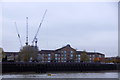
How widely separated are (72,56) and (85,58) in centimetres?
1939

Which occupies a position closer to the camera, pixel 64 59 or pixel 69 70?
pixel 69 70

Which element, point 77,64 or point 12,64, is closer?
point 12,64

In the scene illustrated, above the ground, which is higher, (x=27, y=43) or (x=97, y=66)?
(x=27, y=43)

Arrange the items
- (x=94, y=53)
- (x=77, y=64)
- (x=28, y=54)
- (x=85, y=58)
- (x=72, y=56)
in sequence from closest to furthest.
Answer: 1. (x=77, y=64)
2. (x=28, y=54)
3. (x=85, y=58)
4. (x=72, y=56)
5. (x=94, y=53)

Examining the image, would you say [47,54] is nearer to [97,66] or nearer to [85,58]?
[85,58]

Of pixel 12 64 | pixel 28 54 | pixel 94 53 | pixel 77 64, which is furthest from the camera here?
pixel 94 53

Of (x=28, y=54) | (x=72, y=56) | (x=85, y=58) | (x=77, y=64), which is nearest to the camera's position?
(x=77, y=64)

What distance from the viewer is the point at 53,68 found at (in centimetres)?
9056

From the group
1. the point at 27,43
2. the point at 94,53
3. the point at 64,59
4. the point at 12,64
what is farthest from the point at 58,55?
the point at 12,64

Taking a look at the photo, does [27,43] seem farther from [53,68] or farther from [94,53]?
[94,53]

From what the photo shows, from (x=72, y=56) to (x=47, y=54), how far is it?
13.9m

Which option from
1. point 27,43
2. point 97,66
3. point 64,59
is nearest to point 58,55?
point 64,59

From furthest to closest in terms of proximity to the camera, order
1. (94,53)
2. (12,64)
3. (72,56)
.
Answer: (94,53), (72,56), (12,64)

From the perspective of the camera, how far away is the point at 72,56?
5969 inches
